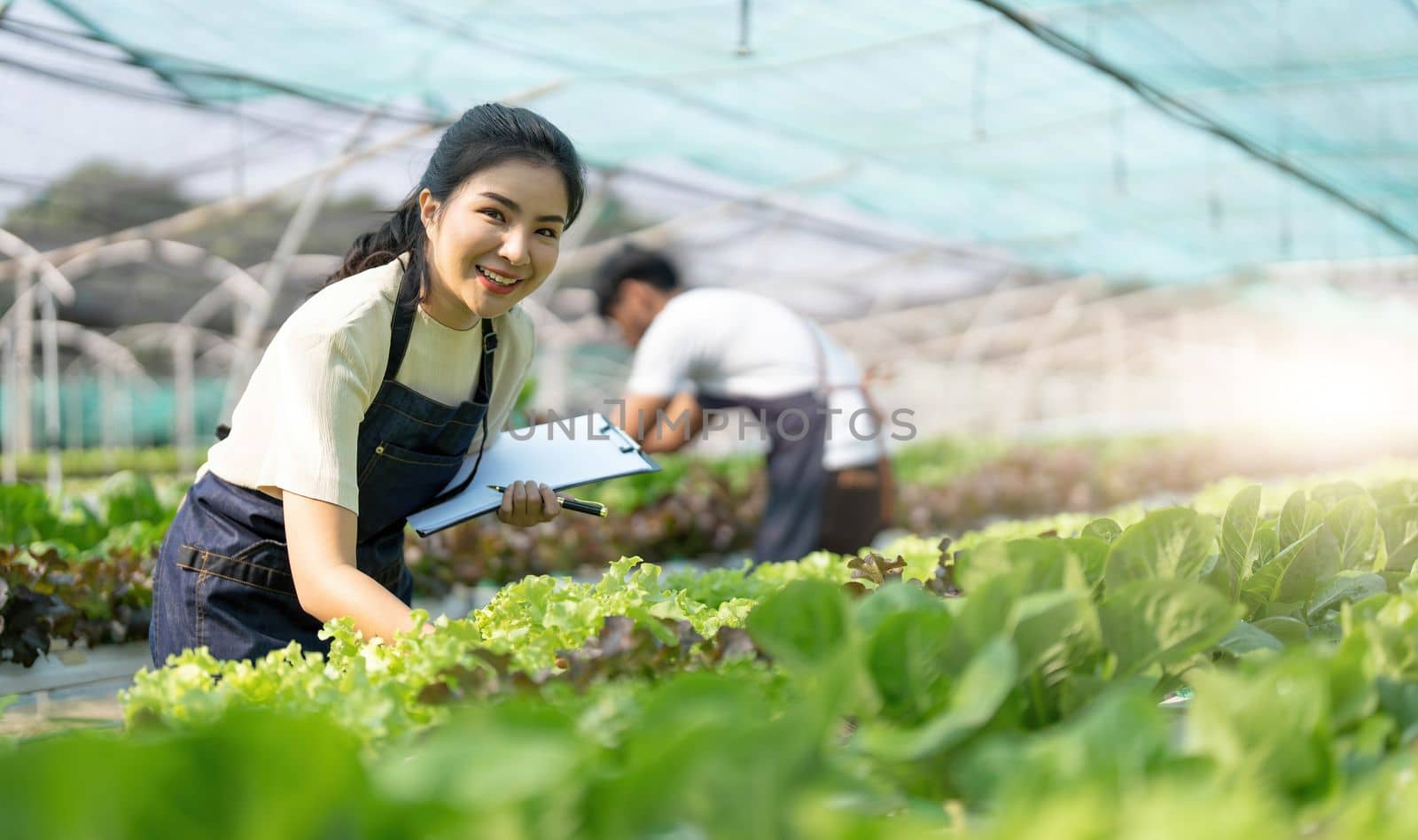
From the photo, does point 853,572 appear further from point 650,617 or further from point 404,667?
point 404,667

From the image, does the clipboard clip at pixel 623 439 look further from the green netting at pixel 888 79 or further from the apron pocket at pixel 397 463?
the green netting at pixel 888 79

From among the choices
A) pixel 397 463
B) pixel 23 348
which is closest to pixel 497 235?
pixel 397 463

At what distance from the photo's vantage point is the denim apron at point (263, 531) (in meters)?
1.98

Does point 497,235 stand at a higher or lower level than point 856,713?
higher

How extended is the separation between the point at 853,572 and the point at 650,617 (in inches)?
30.9

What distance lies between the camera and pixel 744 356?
411 cm

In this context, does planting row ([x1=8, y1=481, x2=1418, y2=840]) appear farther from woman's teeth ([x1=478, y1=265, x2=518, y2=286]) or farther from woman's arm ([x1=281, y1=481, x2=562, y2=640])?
woman's teeth ([x1=478, y1=265, x2=518, y2=286])

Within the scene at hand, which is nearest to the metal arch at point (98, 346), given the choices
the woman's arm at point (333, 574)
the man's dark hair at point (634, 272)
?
the man's dark hair at point (634, 272)

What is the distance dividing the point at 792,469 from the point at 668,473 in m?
3.20

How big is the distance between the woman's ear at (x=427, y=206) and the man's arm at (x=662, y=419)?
6.95 feet

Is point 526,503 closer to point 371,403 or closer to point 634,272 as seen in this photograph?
point 371,403

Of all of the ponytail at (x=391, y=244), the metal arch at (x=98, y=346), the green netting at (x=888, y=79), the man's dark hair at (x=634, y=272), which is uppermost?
the green netting at (x=888, y=79)

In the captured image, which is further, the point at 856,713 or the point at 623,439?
the point at 623,439

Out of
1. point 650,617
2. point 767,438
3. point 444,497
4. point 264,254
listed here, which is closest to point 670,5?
point 767,438
